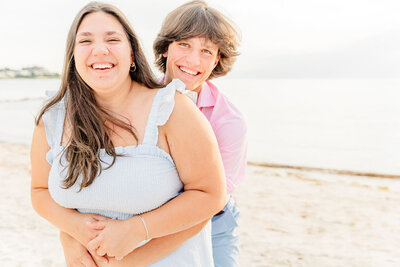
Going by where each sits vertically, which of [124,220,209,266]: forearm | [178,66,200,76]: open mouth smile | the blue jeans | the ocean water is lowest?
the ocean water

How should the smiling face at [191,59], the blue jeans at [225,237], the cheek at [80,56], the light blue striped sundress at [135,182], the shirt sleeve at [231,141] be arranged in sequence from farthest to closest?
the blue jeans at [225,237], the smiling face at [191,59], the shirt sleeve at [231,141], the cheek at [80,56], the light blue striped sundress at [135,182]

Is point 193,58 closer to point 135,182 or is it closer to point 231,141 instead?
point 231,141

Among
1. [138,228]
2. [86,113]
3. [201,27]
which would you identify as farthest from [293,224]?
[86,113]

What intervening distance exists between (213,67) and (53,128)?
46.6 inches

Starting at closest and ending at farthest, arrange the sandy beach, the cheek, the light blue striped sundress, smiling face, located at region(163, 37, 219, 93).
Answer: the light blue striped sundress → the cheek → smiling face, located at region(163, 37, 219, 93) → the sandy beach

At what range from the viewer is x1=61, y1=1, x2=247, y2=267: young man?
2.28 m

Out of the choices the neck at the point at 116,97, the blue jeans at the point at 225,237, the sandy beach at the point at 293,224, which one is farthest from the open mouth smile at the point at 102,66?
the sandy beach at the point at 293,224

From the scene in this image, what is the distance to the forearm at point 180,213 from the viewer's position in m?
1.65

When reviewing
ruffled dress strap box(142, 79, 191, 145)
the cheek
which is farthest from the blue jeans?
the cheek

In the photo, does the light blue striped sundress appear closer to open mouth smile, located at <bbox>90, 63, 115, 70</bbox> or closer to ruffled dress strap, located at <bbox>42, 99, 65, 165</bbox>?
ruffled dress strap, located at <bbox>42, 99, 65, 165</bbox>

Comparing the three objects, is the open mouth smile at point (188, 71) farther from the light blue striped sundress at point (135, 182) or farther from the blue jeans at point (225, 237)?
the blue jeans at point (225, 237)

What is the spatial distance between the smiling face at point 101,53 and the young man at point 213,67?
65 cm

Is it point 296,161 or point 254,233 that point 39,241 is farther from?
point 296,161

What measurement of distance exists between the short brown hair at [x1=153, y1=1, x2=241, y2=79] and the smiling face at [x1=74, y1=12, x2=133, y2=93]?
0.64 m
